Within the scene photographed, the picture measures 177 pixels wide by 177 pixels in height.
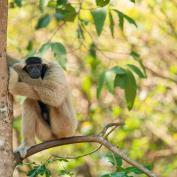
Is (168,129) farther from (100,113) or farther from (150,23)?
(150,23)

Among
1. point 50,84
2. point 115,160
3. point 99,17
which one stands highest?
point 99,17

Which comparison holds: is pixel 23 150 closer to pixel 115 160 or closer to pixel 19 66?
pixel 19 66

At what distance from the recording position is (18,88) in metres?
5.65

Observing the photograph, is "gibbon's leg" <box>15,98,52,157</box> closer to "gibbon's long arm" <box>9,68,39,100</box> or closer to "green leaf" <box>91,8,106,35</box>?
"gibbon's long arm" <box>9,68,39,100</box>

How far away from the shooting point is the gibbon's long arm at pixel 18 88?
18.0ft

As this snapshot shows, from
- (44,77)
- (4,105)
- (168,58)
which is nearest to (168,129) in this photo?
(168,58)

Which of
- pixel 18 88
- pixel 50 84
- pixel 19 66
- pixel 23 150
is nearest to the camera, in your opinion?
pixel 18 88

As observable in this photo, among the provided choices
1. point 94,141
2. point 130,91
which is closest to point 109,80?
point 130,91

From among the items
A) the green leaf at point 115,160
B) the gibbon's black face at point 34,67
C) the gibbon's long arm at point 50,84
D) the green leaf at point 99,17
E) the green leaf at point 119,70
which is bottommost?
the green leaf at point 115,160

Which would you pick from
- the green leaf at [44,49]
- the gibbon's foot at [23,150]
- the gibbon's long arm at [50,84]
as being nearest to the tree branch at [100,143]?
the gibbon's foot at [23,150]

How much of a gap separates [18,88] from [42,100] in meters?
0.41

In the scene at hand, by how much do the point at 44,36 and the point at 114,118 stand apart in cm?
232

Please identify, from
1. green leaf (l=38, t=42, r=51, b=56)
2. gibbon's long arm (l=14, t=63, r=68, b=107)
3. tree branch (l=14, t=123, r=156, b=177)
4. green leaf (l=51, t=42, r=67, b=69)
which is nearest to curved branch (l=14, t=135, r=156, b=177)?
tree branch (l=14, t=123, r=156, b=177)

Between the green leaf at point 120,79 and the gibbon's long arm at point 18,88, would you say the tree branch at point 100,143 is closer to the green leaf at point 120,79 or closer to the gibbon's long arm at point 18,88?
the gibbon's long arm at point 18,88
